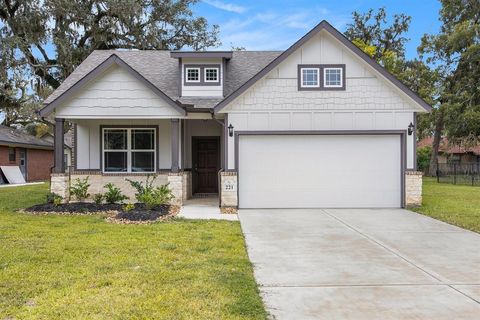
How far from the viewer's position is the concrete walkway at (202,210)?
37.0 ft

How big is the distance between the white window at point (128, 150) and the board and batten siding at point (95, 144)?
9.1 inches

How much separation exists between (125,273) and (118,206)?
292 inches

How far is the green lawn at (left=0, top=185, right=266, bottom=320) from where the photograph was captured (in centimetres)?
446

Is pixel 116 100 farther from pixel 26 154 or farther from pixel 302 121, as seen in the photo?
pixel 26 154

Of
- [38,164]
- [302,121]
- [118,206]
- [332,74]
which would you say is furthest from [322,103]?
[38,164]

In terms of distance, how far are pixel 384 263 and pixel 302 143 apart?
274 inches

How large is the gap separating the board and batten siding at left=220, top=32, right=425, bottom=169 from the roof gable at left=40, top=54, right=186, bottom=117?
75.9 inches

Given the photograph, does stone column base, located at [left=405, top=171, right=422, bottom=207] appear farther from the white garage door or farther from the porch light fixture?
the porch light fixture

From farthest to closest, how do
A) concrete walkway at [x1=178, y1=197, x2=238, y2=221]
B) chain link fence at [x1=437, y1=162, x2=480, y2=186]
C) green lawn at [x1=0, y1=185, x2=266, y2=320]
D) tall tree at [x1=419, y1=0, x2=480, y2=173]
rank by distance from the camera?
1. tall tree at [x1=419, y1=0, x2=480, y2=173]
2. chain link fence at [x1=437, y1=162, x2=480, y2=186]
3. concrete walkway at [x1=178, y1=197, x2=238, y2=221]
4. green lawn at [x1=0, y1=185, x2=266, y2=320]

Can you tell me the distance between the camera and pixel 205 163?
16.8 meters

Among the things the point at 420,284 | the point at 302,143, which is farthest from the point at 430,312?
the point at 302,143

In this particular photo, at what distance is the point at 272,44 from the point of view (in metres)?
29.4

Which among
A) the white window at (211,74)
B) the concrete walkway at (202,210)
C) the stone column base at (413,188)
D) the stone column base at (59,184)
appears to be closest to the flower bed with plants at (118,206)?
the stone column base at (59,184)

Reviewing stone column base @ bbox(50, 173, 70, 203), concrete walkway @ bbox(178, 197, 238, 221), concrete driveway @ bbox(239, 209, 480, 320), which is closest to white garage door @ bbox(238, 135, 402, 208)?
concrete walkway @ bbox(178, 197, 238, 221)
